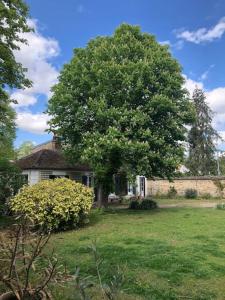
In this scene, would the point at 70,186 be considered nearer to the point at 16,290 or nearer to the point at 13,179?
the point at 13,179

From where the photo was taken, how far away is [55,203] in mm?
13734

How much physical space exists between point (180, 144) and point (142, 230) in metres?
9.16

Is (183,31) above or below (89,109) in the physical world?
above

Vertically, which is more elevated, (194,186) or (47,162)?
(47,162)

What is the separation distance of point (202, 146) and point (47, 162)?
2720 centimetres

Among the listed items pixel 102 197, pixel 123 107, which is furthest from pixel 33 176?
pixel 123 107

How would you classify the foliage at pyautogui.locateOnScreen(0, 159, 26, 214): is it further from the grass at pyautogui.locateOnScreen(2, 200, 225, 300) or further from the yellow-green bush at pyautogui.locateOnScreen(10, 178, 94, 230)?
the grass at pyautogui.locateOnScreen(2, 200, 225, 300)

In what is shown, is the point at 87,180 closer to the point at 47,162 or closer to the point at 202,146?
the point at 47,162

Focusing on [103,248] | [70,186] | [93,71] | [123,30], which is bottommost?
[103,248]

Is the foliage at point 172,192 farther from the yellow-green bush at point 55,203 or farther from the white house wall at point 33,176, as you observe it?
the yellow-green bush at point 55,203

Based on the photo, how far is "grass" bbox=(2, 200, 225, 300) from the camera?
22.1 ft

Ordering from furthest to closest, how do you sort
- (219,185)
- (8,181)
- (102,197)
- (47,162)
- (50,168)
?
(219,185) < (47,162) < (50,168) < (102,197) < (8,181)

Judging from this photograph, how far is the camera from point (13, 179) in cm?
1908

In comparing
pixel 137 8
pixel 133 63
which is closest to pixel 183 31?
pixel 137 8
